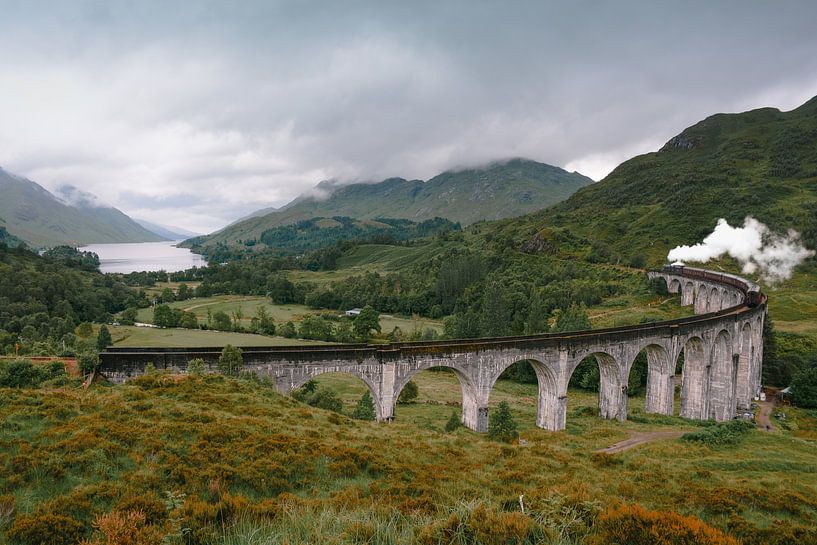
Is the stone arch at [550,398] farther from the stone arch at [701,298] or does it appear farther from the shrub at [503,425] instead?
the stone arch at [701,298]

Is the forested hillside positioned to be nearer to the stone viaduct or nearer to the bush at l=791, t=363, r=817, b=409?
the stone viaduct

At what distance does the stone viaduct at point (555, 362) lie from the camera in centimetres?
2644

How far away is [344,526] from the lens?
22.9 feet

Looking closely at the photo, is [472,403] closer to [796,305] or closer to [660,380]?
[660,380]

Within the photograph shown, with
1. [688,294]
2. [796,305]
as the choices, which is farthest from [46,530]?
[796,305]

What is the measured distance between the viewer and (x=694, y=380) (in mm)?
42969

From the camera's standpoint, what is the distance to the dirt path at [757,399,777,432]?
132ft

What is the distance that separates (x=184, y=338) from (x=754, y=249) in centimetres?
12402

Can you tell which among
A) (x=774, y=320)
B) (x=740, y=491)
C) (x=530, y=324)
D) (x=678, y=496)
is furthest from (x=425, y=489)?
(x=774, y=320)

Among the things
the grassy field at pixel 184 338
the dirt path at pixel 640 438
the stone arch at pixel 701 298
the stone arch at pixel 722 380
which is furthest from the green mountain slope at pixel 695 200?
the dirt path at pixel 640 438

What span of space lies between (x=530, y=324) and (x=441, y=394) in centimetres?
2543

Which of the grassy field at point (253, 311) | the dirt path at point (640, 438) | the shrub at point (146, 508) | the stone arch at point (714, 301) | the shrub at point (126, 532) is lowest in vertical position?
the dirt path at point (640, 438)

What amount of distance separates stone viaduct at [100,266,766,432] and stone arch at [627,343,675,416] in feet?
0.31

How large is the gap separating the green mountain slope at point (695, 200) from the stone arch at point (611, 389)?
8146 cm
